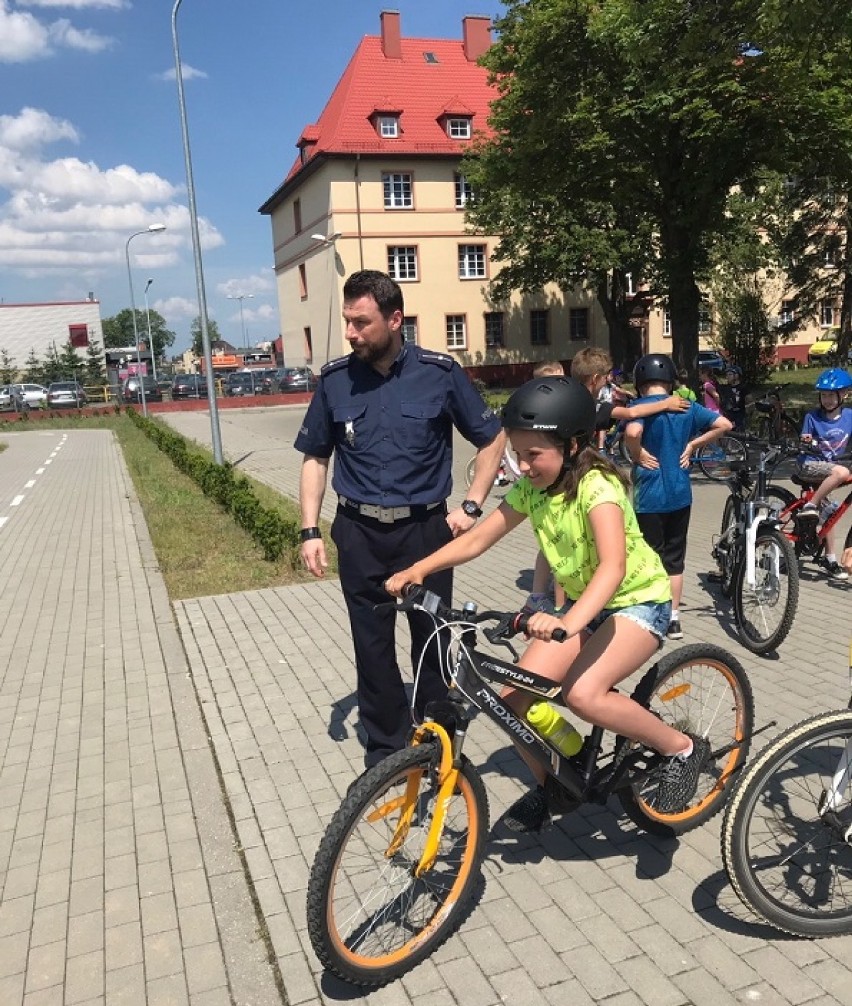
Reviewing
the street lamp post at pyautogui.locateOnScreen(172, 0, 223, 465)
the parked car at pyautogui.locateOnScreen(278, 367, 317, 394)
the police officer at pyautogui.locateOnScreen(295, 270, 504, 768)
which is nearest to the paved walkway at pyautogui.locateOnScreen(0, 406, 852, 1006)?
the police officer at pyautogui.locateOnScreen(295, 270, 504, 768)

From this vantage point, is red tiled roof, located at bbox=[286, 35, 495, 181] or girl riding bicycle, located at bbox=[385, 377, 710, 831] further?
red tiled roof, located at bbox=[286, 35, 495, 181]

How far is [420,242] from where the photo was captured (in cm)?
4175

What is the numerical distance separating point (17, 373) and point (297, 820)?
219 feet

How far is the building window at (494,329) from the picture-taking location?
143 feet

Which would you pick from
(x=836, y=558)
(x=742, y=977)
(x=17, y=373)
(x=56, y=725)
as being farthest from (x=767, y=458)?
(x=17, y=373)

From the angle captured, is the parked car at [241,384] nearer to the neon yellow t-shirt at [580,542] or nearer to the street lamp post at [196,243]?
the street lamp post at [196,243]

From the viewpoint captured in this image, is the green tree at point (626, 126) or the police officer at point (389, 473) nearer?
the police officer at point (389, 473)

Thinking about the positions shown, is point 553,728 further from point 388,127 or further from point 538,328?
point 538,328

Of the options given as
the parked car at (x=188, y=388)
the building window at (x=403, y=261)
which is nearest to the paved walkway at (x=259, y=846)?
the building window at (x=403, y=261)

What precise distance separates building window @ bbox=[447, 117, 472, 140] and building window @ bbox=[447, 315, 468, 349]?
28.7 ft

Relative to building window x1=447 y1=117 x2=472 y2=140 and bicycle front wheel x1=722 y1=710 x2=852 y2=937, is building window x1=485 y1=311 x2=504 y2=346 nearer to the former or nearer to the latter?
building window x1=447 y1=117 x2=472 y2=140

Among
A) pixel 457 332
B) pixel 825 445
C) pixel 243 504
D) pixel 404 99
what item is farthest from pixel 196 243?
pixel 404 99

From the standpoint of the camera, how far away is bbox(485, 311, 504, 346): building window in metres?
43.5

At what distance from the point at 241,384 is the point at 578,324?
59.3ft
